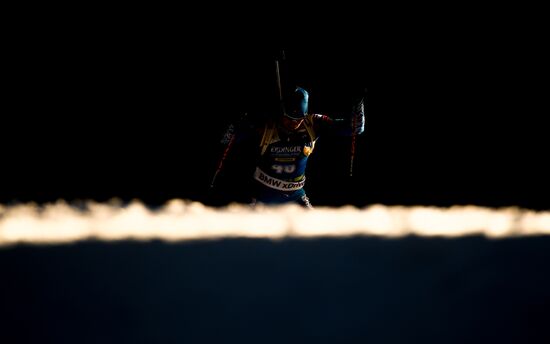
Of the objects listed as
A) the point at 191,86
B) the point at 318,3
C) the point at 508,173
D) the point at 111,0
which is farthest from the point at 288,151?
the point at 508,173

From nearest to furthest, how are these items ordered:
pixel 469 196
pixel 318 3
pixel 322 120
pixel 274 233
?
pixel 322 120, pixel 318 3, pixel 274 233, pixel 469 196

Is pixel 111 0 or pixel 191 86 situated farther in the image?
pixel 191 86

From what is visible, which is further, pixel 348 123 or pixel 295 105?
pixel 348 123

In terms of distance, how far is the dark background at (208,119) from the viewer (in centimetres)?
277

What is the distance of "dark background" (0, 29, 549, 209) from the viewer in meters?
2.77

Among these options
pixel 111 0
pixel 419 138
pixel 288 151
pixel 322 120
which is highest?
pixel 111 0

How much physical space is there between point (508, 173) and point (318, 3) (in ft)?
8.57

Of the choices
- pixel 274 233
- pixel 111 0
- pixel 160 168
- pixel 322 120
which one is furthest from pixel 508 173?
pixel 111 0

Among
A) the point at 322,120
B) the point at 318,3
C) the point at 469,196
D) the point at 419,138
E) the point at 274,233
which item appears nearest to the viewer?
the point at 322,120

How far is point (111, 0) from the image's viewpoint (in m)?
2.66

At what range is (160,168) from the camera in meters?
3.13

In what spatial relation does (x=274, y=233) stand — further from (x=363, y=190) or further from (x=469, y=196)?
(x=469, y=196)

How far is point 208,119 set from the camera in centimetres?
299

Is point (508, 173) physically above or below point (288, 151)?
above
